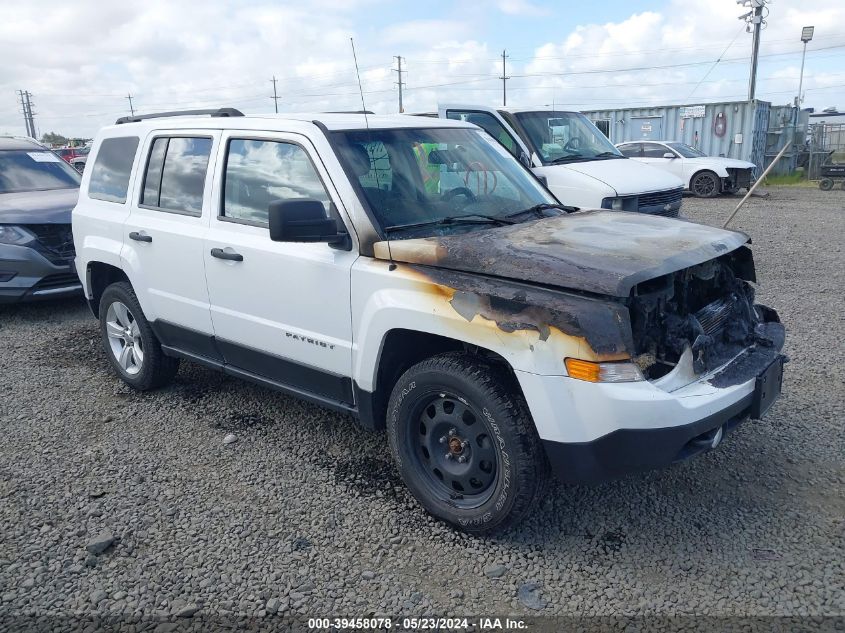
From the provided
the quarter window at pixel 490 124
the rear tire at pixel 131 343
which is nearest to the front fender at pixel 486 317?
the rear tire at pixel 131 343

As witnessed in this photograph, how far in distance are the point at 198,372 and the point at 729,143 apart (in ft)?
71.2

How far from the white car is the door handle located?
52.6ft

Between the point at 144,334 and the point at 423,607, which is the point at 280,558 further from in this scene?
the point at 144,334

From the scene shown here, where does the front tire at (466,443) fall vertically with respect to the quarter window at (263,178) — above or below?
below

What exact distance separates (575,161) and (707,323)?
582 cm

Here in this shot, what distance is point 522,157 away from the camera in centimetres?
874

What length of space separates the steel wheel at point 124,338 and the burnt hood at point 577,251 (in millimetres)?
2707

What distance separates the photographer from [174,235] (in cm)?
452

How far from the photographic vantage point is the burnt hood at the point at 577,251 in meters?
2.96

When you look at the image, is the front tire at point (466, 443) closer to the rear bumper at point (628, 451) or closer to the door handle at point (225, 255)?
the rear bumper at point (628, 451)

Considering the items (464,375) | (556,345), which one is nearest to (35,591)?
(464,375)

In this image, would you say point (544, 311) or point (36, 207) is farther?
point (36, 207)

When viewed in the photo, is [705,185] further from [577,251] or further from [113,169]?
[577,251]

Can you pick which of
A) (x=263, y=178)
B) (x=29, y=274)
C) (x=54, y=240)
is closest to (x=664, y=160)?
(x=54, y=240)
